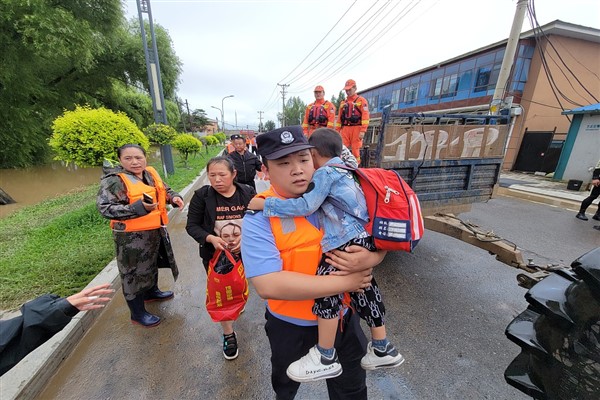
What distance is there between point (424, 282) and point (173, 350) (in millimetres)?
3051

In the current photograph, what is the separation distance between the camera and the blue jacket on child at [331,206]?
3.78ft

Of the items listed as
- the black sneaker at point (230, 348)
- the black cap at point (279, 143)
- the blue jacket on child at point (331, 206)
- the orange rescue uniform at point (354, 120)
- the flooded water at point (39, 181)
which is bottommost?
the flooded water at point (39, 181)

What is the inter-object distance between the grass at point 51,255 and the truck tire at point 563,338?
415cm

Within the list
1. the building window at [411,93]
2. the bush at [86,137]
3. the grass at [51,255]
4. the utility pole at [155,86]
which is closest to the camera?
the grass at [51,255]

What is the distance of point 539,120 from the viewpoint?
49.4 feet

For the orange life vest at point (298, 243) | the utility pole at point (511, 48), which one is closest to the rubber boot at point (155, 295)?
the orange life vest at point (298, 243)

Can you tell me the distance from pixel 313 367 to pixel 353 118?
4875mm

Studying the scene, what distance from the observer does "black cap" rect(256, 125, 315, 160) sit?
118cm

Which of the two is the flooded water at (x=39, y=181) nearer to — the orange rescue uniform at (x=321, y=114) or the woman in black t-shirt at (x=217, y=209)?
the orange rescue uniform at (x=321, y=114)

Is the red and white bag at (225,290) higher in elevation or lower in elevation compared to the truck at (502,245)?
lower

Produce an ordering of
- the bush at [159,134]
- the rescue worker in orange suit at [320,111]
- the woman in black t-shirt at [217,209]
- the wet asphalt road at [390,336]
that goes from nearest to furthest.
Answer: the wet asphalt road at [390,336]
the woman in black t-shirt at [217,209]
the rescue worker in orange suit at [320,111]
the bush at [159,134]

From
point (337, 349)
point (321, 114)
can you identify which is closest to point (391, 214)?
point (337, 349)

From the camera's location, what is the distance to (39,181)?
12461mm

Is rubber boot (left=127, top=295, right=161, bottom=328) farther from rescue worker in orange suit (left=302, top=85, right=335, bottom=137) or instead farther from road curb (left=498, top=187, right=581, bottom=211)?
road curb (left=498, top=187, right=581, bottom=211)
